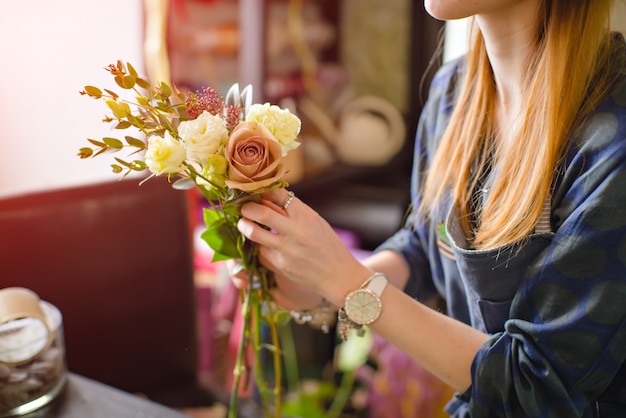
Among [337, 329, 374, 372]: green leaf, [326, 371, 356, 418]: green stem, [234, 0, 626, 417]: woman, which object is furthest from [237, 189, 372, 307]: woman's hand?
[326, 371, 356, 418]: green stem

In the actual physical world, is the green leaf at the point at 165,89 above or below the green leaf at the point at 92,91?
above

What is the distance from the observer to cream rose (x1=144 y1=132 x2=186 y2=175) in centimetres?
79

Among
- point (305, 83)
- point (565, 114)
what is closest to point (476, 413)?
point (565, 114)

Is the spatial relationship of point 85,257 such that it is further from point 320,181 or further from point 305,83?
point 305,83

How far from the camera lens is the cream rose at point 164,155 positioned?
79 centimetres

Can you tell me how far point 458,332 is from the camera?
0.96 m

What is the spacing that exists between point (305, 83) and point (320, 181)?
0.49 metres

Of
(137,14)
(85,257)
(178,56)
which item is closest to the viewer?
(85,257)

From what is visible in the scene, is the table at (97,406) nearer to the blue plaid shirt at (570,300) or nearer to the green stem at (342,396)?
the blue plaid shirt at (570,300)

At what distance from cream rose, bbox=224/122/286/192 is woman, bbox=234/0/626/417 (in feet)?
0.23

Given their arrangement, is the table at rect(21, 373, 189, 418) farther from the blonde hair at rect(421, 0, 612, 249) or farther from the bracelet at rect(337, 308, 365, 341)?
the blonde hair at rect(421, 0, 612, 249)

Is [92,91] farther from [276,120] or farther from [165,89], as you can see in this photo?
[276,120]

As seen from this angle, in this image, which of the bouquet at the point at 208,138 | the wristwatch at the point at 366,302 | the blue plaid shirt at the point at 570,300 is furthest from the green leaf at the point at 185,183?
the blue plaid shirt at the point at 570,300

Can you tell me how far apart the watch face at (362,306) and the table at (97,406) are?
0.30 m
